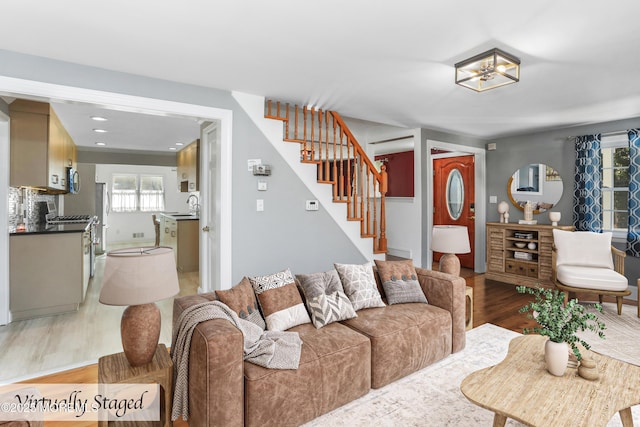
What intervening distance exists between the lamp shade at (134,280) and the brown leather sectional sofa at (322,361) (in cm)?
30

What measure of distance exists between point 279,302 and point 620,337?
3.19 m

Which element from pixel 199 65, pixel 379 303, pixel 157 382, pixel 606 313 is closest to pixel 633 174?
pixel 606 313

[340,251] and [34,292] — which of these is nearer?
[34,292]

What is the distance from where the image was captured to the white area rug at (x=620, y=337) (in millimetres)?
2799

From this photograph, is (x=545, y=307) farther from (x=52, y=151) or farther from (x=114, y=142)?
(x=114, y=142)

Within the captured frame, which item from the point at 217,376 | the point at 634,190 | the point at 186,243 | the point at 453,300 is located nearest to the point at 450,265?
the point at 453,300

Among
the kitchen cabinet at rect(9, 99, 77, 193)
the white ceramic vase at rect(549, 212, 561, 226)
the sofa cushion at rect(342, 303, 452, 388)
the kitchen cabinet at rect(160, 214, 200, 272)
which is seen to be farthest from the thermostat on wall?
the white ceramic vase at rect(549, 212, 561, 226)

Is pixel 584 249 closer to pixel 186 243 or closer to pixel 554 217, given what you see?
pixel 554 217

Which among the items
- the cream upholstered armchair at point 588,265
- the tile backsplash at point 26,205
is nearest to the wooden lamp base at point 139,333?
the tile backsplash at point 26,205

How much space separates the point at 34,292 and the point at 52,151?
1641 millimetres

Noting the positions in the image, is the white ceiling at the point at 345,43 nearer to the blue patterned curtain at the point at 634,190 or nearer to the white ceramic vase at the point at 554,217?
the blue patterned curtain at the point at 634,190

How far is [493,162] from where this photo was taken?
Result: 5.81 meters

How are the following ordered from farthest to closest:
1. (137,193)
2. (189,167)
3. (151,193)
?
(151,193), (137,193), (189,167)

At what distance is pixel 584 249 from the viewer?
4.11 meters
